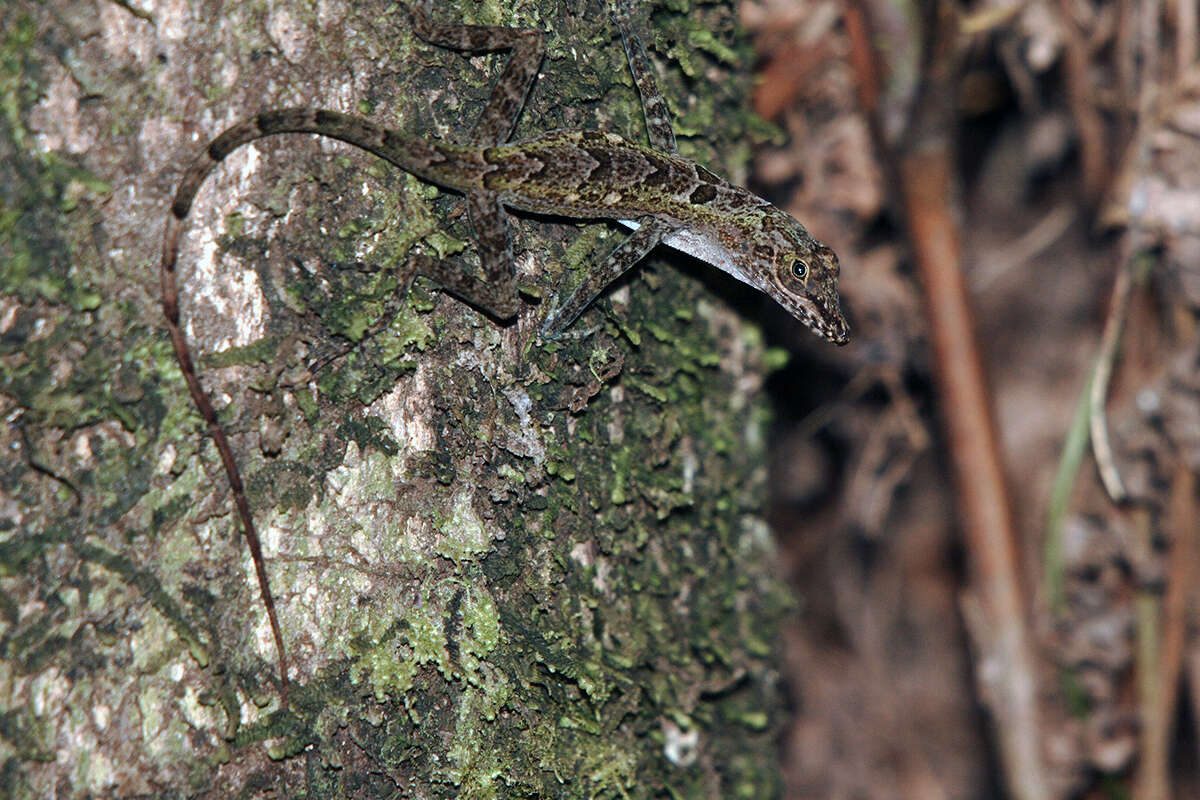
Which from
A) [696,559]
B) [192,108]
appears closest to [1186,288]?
[696,559]

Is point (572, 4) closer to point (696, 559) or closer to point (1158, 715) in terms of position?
point (696, 559)

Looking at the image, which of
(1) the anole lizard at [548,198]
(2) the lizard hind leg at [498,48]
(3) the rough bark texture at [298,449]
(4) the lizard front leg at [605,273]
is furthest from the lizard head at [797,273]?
(2) the lizard hind leg at [498,48]

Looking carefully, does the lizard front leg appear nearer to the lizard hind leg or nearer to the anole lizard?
the anole lizard

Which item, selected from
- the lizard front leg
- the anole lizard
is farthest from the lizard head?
the lizard front leg

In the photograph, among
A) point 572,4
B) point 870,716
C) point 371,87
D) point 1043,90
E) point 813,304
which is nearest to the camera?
point 371,87

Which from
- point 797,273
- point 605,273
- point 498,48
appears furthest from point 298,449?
point 797,273

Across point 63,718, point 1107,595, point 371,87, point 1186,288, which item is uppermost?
point 371,87

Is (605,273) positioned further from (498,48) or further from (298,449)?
(298,449)
